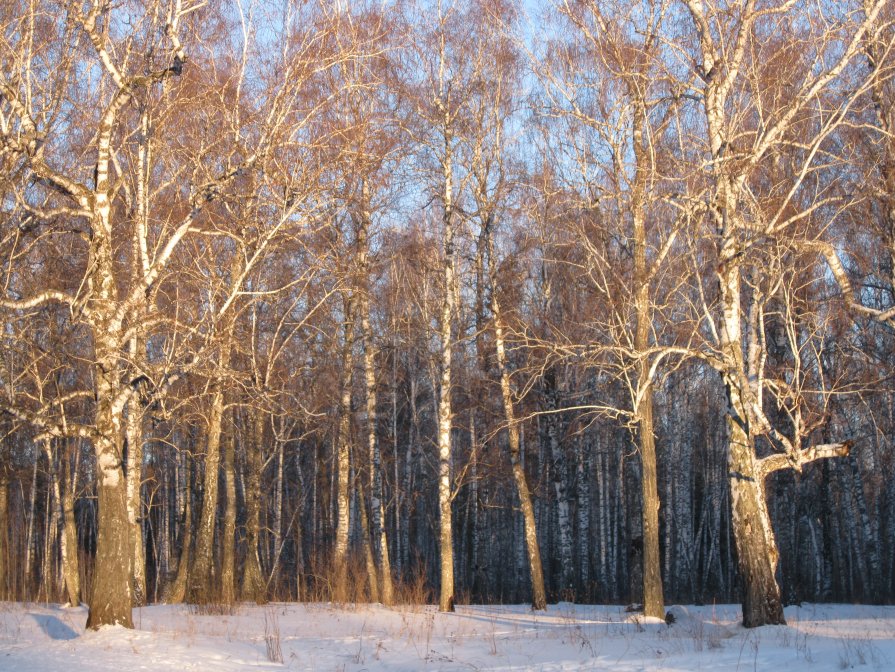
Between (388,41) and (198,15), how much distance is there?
4650 mm

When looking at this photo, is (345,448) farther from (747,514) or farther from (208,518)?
(747,514)

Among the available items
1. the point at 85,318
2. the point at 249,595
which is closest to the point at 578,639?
the point at 85,318

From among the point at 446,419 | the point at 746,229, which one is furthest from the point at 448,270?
the point at 746,229

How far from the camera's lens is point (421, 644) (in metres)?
11.4

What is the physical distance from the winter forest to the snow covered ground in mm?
1040

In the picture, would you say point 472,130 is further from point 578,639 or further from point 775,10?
point 578,639

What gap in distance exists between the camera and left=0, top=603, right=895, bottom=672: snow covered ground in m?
8.14

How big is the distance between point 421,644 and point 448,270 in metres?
8.24

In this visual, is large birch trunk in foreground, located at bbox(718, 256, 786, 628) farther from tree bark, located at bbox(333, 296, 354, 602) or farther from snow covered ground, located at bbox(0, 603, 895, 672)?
tree bark, located at bbox(333, 296, 354, 602)

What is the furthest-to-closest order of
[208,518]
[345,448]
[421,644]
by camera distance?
[345,448], [208,518], [421,644]

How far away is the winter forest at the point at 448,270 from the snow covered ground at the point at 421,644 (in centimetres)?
104

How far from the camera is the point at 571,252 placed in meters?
21.6

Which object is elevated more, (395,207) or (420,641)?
(395,207)

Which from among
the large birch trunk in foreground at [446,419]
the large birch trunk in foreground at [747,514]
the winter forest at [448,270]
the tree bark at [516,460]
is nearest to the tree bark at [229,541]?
the winter forest at [448,270]
